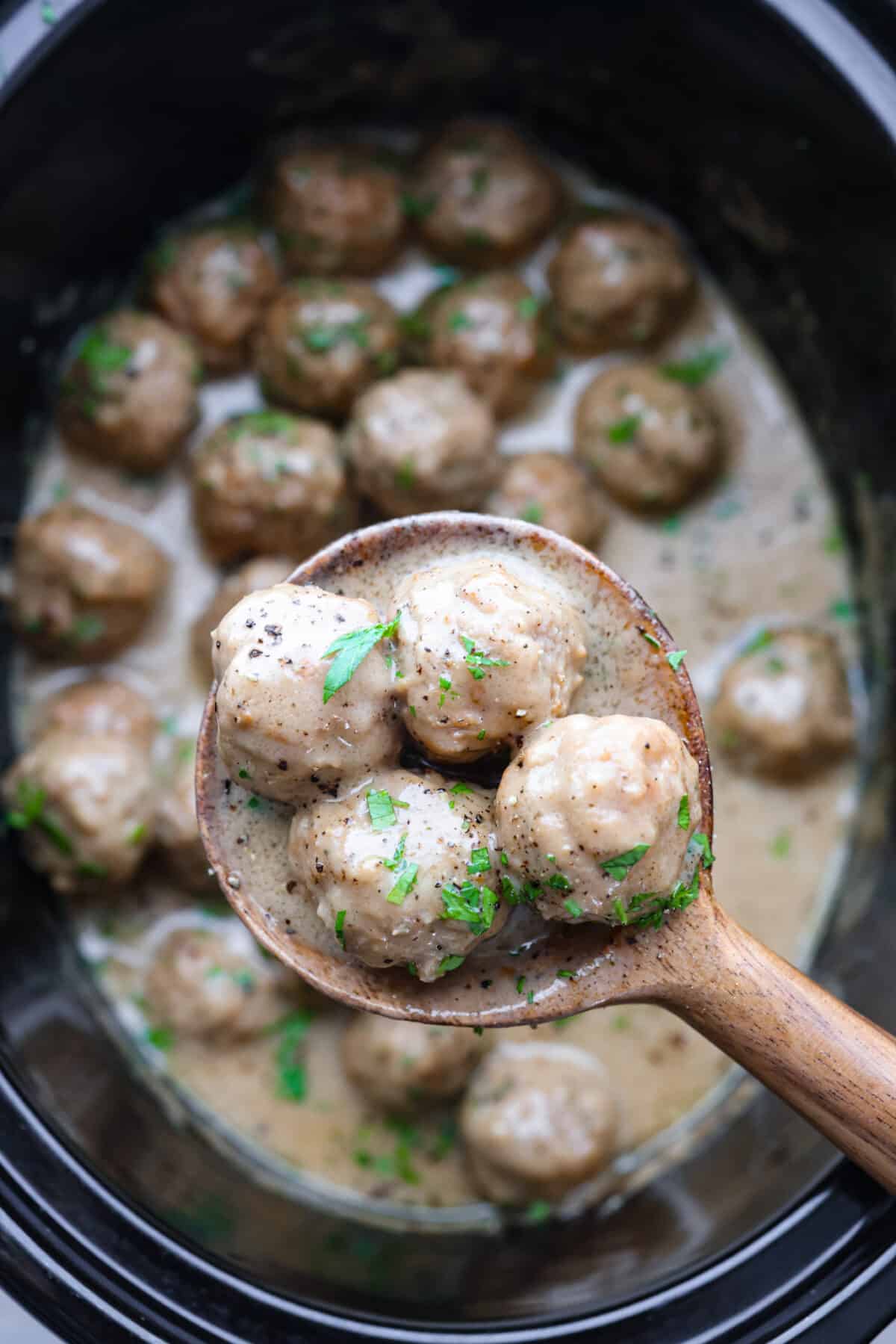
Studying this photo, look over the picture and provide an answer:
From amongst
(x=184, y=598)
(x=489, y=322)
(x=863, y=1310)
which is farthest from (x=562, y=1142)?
(x=489, y=322)

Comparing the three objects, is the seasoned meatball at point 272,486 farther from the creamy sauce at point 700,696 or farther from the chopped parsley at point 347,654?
the chopped parsley at point 347,654

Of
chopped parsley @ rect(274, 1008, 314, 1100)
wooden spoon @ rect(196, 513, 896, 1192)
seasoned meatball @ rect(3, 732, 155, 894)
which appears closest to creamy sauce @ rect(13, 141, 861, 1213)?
chopped parsley @ rect(274, 1008, 314, 1100)

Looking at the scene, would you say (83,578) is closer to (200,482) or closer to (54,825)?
(200,482)

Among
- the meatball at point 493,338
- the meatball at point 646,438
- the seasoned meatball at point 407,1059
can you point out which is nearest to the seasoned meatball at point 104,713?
the seasoned meatball at point 407,1059

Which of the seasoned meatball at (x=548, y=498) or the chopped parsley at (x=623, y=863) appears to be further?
the seasoned meatball at (x=548, y=498)

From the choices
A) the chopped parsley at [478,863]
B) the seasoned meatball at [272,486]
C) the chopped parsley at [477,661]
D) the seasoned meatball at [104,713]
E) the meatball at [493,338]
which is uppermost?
the meatball at [493,338]

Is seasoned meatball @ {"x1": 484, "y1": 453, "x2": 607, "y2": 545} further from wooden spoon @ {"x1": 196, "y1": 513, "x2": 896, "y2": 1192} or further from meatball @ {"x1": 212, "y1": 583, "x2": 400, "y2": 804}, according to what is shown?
meatball @ {"x1": 212, "y1": 583, "x2": 400, "y2": 804}

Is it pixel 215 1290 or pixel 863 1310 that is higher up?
pixel 863 1310
